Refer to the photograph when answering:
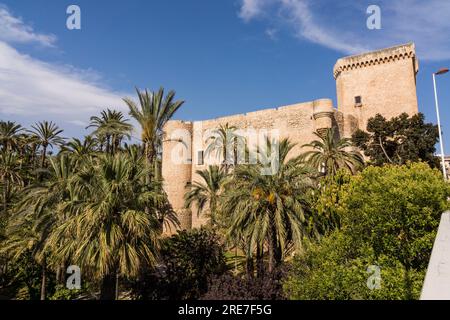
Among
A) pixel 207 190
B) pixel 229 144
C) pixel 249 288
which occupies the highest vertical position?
pixel 229 144

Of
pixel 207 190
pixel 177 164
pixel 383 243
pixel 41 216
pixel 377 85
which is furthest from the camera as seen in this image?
pixel 177 164

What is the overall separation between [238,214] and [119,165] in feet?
16.0

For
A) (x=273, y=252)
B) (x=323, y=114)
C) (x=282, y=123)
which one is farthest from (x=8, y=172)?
(x=323, y=114)

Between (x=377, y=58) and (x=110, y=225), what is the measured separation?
93.2 ft

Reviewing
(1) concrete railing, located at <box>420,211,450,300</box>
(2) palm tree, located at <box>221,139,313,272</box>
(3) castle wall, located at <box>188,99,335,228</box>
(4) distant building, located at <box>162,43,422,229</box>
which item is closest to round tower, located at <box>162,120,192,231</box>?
(4) distant building, located at <box>162,43,422,229</box>

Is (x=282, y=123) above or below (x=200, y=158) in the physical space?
above

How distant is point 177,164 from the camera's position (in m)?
30.8

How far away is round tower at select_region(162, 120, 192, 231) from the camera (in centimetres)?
3027

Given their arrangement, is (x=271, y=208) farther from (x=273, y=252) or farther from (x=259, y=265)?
(x=259, y=265)

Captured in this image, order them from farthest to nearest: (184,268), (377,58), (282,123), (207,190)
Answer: (377,58) → (282,123) → (207,190) → (184,268)

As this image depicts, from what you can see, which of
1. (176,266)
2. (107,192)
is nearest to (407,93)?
(176,266)

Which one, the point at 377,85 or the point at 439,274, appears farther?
the point at 377,85

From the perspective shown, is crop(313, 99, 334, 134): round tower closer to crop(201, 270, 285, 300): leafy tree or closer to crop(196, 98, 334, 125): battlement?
crop(196, 98, 334, 125): battlement
